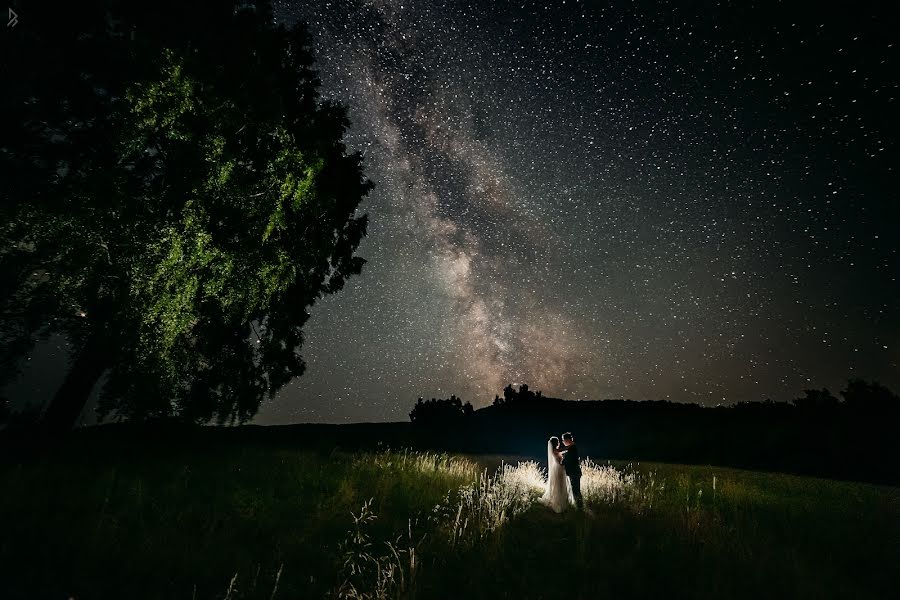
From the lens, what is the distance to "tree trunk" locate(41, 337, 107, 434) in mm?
10492

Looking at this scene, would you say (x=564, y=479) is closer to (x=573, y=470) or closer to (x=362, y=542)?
(x=573, y=470)

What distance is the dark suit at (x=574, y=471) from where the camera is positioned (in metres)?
9.60

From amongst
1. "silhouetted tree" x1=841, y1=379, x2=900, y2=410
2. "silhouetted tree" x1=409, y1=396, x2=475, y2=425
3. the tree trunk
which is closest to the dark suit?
the tree trunk

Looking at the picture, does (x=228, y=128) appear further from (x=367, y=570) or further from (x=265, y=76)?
(x=367, y=570)

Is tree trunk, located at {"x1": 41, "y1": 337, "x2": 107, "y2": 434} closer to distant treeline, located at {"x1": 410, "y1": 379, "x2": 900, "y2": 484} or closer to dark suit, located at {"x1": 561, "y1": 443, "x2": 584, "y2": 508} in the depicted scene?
dark suit, located at {"x1": 561, "y1": 443, "x2": 584, "y2": 508}

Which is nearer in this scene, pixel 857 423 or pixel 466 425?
pixel 857 423

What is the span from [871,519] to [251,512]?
13.6 meters

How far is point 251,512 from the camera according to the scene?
20.6 ft

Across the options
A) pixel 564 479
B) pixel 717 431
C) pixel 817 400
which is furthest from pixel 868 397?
pixel 564 479

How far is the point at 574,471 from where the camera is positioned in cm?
969

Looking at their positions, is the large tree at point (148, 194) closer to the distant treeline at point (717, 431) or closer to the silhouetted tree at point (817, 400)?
the distant treeline at point (717, 431)

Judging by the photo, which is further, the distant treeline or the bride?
the distant treeline

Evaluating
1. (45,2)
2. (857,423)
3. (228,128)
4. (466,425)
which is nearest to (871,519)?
(228,128)

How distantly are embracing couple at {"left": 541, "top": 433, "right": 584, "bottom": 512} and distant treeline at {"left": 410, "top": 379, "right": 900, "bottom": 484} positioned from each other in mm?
24853
